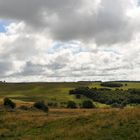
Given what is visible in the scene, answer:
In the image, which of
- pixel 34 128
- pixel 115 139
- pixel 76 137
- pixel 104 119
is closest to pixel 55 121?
pixel 34 128

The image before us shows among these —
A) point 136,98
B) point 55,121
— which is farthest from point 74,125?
point 136,98

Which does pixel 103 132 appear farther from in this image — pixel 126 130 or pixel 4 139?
pixel 4 139

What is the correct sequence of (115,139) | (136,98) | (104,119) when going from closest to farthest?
1. (115,139)
2. (104,119)
3. (136,98)

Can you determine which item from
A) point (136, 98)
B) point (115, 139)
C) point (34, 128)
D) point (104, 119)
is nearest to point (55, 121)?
point (34, 128)

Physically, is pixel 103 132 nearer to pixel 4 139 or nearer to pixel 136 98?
pixel 4 139

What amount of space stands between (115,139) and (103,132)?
8.14 ft

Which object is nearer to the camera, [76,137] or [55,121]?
[76,137]

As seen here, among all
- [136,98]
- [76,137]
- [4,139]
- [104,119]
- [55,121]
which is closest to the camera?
[76,137]

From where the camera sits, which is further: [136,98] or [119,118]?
[136,98]

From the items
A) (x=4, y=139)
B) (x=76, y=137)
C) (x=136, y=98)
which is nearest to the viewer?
(x=76, y=137)

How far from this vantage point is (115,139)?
2719cm

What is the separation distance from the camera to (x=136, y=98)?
171 meters

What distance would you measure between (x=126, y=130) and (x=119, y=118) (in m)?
4.50

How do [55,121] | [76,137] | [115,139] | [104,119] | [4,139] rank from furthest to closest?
1. [55,121]
2. [104,119]
3. [4,139]
4. [76,137]
5. [115,139]
